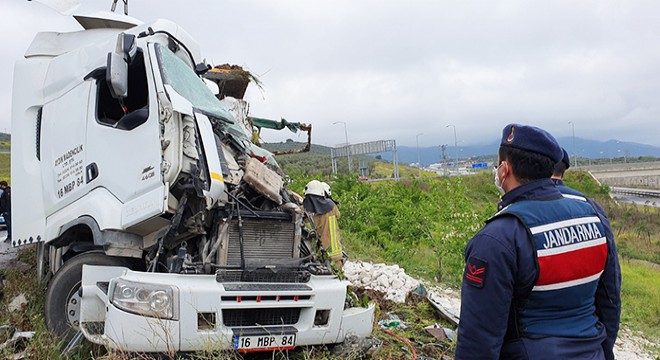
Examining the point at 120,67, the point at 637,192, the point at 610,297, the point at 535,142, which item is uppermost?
the point at 120,67

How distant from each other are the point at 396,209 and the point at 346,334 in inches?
348

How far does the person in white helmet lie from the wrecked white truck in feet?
4.33

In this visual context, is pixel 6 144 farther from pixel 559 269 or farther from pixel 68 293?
pixel 559 269

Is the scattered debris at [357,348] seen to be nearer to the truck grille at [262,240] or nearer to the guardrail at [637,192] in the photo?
the truck grille at [262,240]

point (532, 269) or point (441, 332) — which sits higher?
point (532, 269)

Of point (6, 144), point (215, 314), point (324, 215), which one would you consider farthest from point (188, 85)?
point (6, 144)

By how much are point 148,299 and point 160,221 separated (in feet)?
2.43

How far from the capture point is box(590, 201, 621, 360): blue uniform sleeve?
223 cm

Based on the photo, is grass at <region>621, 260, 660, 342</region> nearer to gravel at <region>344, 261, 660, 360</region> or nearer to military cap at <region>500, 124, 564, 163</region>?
gravel at <region>344, 261, 660, 360</region>

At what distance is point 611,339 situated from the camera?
2301 mm

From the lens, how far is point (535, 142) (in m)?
2.09

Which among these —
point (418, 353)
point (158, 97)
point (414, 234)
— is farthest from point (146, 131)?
point (414, 234)

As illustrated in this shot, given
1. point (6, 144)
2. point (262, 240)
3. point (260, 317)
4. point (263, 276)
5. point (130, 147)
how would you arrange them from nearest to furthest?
point (260, 317)
point (263, 276)
point (130, 147)
point (262, 240)
point (6, 144)

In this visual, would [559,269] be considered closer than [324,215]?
Yes
